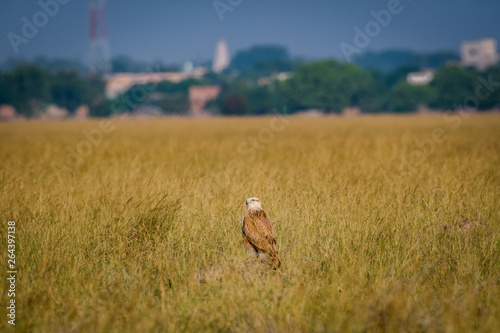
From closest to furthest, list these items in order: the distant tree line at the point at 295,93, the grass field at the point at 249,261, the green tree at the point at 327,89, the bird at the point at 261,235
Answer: the grass field at the point at 249,261 → the bird at the point at 261,235 → the distant tree line at the point at 295,93 → the green tree at the point at 327,89

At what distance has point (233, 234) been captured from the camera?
16.7 ft

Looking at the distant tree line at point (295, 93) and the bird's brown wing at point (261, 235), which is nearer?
the bird's brown wing at point (261, 235)

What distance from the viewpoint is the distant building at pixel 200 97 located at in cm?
11272

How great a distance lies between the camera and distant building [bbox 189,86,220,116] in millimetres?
112725

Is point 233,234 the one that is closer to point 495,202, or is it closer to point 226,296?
point 226,296

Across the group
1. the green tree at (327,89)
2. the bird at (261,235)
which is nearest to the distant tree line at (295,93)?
the green tree at (327,89)

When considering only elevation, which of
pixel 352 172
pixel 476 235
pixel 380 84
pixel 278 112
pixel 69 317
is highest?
pixel 380 84

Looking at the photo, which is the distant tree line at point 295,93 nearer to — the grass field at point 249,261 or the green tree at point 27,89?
the green tree at point 27,89

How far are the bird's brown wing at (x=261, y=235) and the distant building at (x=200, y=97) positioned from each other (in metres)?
105

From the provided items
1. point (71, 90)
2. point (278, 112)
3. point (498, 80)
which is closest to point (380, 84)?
point (278, 112)

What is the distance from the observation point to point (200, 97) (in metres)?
127

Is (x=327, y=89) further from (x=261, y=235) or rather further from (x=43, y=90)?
(x=261, y=235)

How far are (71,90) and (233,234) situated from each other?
10386cm

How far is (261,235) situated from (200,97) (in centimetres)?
12517
